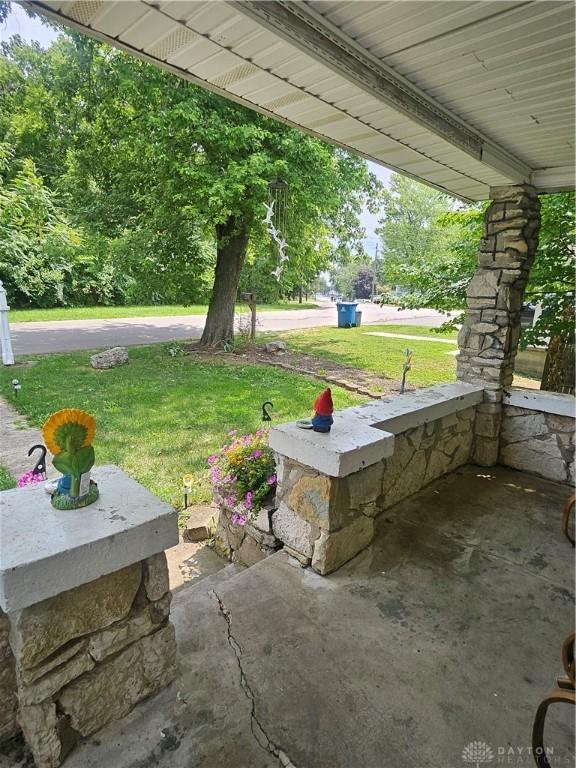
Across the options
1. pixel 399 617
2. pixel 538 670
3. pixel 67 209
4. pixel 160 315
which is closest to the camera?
pixel 538 670

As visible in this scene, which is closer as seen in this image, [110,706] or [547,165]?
[110,706]

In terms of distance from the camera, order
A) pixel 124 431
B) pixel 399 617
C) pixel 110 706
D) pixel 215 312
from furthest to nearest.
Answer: pixel 215 312
pixel 124 431
pixel 399 617
pixel 110 706

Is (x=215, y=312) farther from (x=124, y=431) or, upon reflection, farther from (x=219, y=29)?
(x=219, y=29)

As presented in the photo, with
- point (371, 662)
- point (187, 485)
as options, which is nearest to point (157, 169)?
point (187, 485)

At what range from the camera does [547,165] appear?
288 cm

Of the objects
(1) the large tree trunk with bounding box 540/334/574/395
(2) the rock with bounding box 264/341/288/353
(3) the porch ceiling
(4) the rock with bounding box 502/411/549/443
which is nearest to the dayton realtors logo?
(3) the porch ceiling

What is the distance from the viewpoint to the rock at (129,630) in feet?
3.99

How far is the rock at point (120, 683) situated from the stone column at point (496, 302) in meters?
2.78

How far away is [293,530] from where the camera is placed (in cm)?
212

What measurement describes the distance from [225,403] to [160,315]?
11.9 meters

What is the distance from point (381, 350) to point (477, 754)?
30.1 feet

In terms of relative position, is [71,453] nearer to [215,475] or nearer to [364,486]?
[364,486]

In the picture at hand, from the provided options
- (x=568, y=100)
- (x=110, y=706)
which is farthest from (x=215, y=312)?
(x=110, y=706)

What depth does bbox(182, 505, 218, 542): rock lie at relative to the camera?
3.02 m
